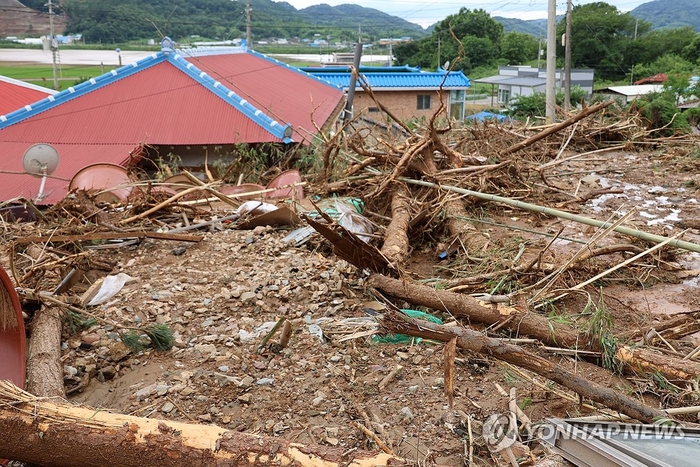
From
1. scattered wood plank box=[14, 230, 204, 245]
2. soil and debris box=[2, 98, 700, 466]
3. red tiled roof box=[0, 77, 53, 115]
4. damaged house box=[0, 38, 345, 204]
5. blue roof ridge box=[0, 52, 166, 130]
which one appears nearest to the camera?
soil and debris box=[2, 98, 700, 466]

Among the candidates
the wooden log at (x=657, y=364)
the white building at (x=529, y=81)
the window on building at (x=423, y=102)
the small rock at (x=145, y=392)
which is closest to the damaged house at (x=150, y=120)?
the small rock at (x=145, y=392)

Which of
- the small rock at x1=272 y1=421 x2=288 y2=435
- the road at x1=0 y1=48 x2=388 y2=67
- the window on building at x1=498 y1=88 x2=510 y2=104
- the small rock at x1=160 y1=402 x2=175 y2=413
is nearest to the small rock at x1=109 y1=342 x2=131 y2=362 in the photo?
the small rock at x1=160 y1=402 x2=175 y2=413

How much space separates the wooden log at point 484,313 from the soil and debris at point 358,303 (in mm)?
53

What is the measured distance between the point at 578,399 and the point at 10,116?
38.7 ft

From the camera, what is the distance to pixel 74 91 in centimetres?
1173

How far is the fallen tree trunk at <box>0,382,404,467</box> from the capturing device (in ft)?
6.88

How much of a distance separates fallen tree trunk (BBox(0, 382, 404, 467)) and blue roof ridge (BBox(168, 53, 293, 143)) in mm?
7710

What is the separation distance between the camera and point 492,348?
7.47 ft

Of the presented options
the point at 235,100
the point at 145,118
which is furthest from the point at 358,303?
the point at 145,118

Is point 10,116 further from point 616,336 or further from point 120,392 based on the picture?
point 616,336

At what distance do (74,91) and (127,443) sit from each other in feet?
36.8

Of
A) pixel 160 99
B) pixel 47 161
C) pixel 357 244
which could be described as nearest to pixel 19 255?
pixel 47 161

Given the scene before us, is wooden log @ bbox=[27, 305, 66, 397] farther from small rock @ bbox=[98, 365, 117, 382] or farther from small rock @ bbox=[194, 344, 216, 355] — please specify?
small rock @ bbox=[194, 344, 216, 355]

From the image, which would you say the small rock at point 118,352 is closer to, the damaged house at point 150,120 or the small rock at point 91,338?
the small rock at point 91,338
